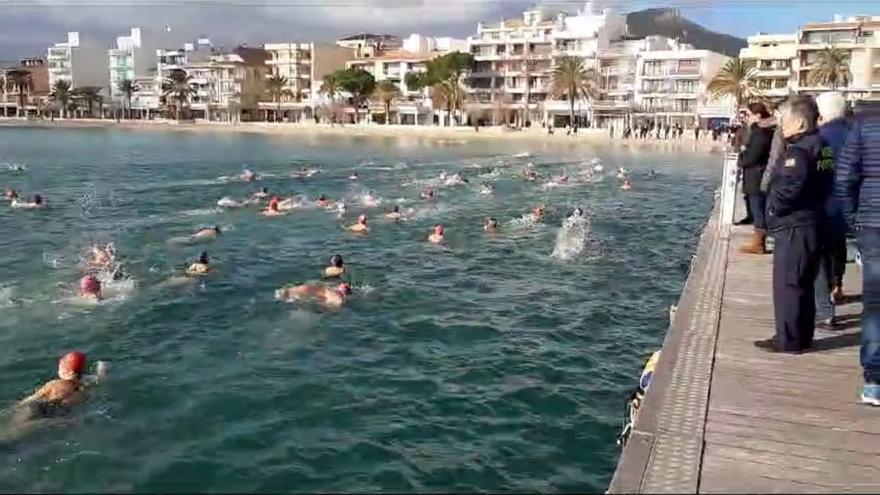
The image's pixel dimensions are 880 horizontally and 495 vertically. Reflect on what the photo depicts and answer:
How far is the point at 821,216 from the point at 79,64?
162285 millimetres

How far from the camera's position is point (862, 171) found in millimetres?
5895


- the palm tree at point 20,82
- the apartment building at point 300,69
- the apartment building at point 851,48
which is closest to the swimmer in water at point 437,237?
the apartment building at point 851,48

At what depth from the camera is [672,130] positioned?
82.0 metres

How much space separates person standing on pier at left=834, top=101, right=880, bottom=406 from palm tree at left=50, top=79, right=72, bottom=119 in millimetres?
152051

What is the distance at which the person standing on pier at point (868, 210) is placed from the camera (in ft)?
19.2

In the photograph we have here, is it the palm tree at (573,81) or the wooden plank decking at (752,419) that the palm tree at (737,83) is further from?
the wooden plank decking at (752,419)

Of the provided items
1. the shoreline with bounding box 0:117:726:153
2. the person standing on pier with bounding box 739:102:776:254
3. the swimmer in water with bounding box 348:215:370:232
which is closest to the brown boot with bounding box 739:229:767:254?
the person standing on pier with bounding box 739:102:776:254

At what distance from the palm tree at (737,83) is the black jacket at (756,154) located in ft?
242

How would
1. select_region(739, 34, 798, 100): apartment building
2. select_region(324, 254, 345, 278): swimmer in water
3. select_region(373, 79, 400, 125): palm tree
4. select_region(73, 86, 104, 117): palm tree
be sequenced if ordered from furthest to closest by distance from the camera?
select_region(73, 86, 104, 117): palm tree, select_region(373, 79, 400, 125): palm tree, select_region(739, 34, 798, 100): apartment building, select_region(324, 254, 345, 278): swimmer in water

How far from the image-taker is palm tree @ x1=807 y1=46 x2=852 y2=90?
79.8 meters

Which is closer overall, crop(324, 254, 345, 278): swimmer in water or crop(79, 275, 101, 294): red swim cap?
crop(79, 275, 101, 294): red swim cap

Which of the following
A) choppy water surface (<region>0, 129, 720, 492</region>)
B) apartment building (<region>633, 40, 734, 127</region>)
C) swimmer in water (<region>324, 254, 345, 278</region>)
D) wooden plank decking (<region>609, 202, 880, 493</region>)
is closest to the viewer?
wooden plank decking (<region>609, 202, 880, 493</region>)

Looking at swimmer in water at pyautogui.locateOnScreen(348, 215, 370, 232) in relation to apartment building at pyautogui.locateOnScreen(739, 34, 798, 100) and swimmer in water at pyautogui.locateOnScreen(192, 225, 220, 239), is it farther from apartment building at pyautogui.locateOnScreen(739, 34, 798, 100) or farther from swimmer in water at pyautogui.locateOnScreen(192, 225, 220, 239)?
apartment building at pyautogui.locateOnScreen(739, 34, 798, 100)

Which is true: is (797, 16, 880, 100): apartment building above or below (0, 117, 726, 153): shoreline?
above
